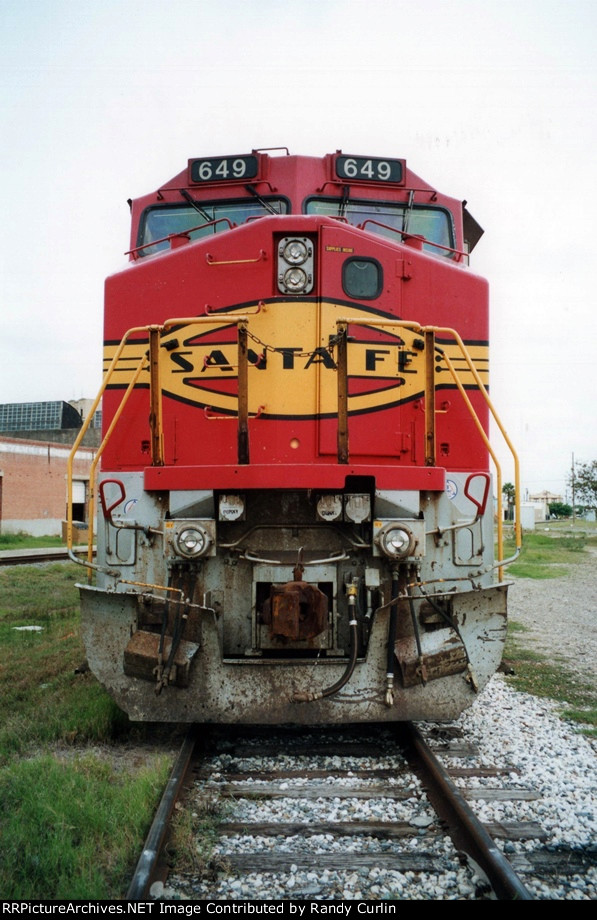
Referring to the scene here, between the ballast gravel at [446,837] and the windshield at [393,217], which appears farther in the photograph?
the windshield at [393,217]

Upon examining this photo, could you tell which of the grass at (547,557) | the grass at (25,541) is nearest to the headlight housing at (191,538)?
the grass at (547,557)

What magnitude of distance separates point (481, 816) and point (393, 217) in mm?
4294

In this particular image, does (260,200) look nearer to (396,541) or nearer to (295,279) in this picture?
(295,279)

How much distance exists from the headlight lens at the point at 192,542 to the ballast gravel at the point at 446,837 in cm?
123

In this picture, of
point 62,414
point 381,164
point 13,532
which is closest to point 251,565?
point 381,164

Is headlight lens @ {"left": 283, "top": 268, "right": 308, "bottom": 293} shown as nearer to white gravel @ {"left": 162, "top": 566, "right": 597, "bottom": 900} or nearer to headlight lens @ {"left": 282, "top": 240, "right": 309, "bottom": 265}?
headlight lens @ {"left": 282, "top": 240, "right": 309, "bottom": 265}

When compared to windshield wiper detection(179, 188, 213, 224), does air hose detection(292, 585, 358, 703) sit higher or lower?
lower

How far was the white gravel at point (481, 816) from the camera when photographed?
2773 millimetres

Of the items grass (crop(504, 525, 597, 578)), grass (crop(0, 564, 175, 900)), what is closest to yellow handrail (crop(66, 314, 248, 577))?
grass (crop(0, 564, 175, 900))

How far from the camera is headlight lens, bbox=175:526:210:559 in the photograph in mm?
4156

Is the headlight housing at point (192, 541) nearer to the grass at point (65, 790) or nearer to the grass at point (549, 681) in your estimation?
the grass at point (65, 790)

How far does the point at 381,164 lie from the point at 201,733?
447 centimetres

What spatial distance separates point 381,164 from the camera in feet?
18.6

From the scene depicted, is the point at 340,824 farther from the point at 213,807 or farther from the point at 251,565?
the point at 251,565
